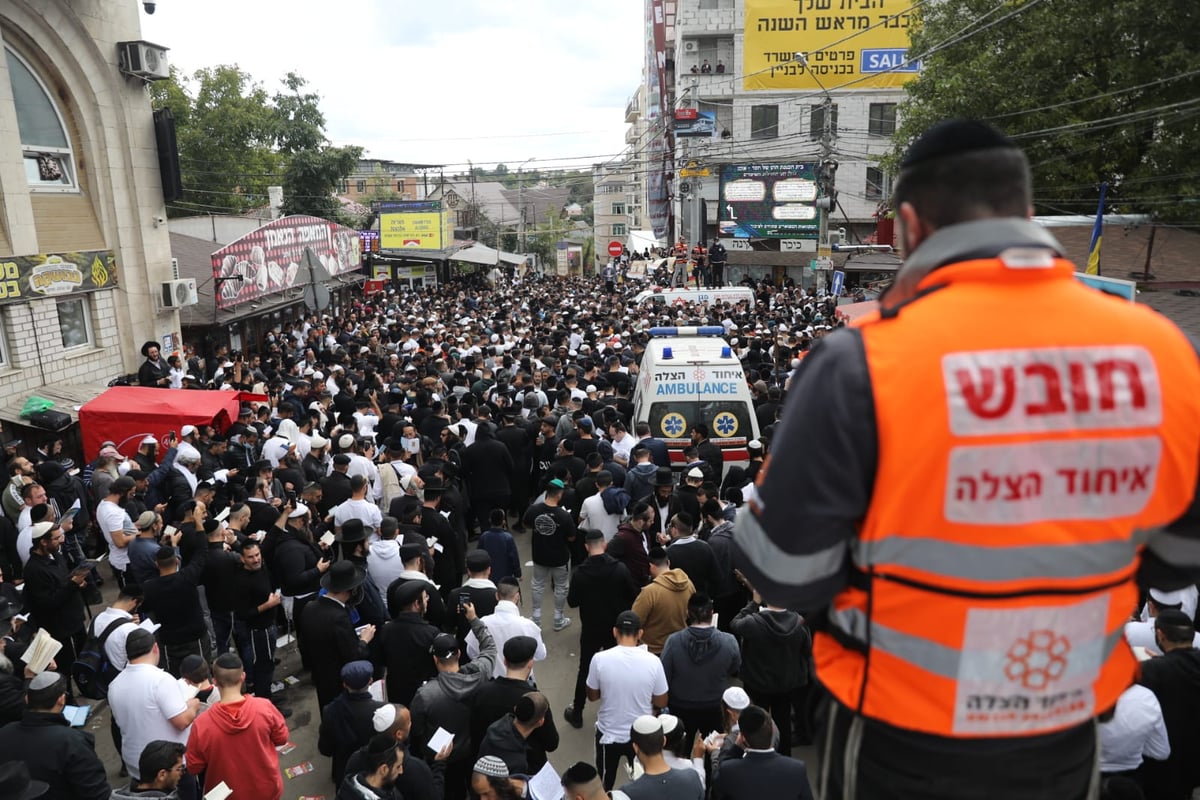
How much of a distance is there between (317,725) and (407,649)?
1900 millimetres

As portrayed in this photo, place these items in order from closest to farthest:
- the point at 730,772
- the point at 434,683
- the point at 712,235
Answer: the point at 730,772 → the point at 434,683 → the point at 712,235

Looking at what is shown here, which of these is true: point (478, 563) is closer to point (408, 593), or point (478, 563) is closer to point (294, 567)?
point (408, 593)

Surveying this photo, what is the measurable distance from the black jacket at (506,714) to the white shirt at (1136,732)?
9.91ft

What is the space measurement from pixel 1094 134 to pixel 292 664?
20415 millimetres

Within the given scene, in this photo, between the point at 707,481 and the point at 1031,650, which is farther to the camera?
the point at 707,481

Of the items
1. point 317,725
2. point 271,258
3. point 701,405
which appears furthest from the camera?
point 271,258

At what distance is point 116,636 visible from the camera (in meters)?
5.70

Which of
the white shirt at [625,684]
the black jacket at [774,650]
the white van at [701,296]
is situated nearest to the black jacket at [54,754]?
the white shirt at [625,684]

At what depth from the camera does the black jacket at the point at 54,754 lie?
4582 millimetres

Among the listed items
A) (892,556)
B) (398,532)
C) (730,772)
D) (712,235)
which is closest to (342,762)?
(398,532)

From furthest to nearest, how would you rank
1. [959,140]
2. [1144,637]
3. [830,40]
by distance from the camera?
[830,40] → [1144,637] → [959,140]

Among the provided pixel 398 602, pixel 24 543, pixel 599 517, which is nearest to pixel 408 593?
pixel 398 602

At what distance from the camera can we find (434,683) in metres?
5.24

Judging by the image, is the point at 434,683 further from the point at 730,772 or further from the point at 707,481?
the point at 707,481
